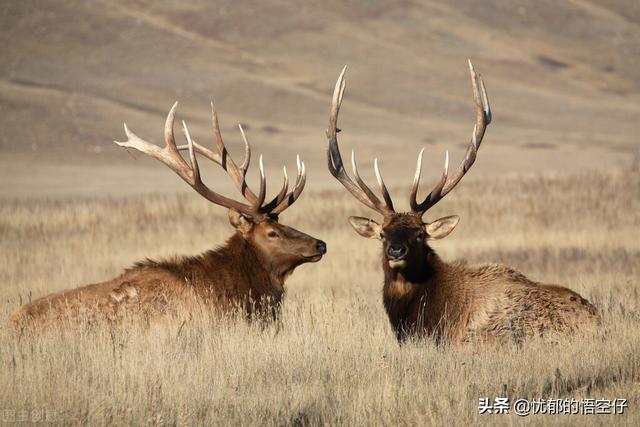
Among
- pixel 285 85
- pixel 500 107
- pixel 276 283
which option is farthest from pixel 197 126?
pixel 276 283

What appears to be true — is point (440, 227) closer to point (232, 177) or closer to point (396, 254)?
point (396, 254)

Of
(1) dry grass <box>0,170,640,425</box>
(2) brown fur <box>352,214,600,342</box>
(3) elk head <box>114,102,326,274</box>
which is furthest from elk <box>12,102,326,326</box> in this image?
(2) brown fur <box>352,214,600,342</box>

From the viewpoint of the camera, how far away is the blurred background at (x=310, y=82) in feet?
170

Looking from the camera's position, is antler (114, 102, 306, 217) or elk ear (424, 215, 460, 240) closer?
elk ear (424, 215, 460, 240)

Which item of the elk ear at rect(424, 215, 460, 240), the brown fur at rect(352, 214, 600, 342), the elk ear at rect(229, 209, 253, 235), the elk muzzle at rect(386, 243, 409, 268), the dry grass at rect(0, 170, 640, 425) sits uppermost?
the elk ear at rect(229, 209, 253, 235)

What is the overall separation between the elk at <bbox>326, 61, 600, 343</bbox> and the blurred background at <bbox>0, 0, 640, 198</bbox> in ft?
81.0

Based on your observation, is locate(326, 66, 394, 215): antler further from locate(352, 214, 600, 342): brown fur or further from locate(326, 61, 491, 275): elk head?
locate(352, 214, 600, 342): brown fur

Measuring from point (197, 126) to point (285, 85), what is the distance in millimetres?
18743

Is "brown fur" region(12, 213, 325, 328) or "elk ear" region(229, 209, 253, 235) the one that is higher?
"elk ear" region(229, 209, 253, 235)

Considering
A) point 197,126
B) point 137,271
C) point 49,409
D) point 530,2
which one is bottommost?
point 49,409

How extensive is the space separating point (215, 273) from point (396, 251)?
2.09 metres

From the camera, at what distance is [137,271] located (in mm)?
9188

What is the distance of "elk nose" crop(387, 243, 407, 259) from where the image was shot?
26.3 feet

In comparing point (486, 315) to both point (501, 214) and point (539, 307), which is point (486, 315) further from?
point (501, 214)
